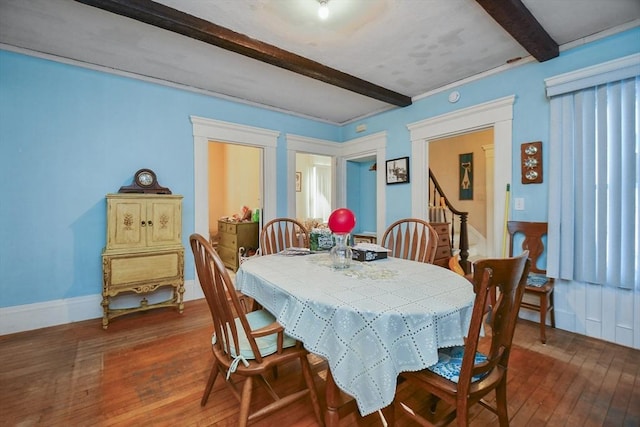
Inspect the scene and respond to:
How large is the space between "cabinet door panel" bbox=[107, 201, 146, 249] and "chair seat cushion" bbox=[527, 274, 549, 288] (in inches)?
139

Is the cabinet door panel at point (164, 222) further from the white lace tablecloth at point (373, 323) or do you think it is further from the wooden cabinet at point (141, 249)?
the white lace tablecloth at point (373, 323)

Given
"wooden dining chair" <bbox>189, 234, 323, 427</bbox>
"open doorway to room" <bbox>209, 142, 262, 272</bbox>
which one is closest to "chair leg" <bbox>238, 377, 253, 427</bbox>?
"wooden dining chair" <bbox>189, 234, 323, 427</bbox>

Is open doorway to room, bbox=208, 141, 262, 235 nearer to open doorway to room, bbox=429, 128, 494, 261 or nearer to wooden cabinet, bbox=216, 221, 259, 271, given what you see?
wooden cabinet, bbox=216, 221, 259, 271

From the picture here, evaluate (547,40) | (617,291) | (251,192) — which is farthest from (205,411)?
(251,192)

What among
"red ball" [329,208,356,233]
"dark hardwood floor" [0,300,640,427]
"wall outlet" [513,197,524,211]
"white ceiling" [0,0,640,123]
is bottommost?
"dark hardwood floor" [0,300,640,427]

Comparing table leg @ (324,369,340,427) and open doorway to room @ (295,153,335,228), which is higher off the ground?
open doorway to room @ (295,153,335,228)

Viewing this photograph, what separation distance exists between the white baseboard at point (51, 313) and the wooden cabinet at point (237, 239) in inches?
70.0

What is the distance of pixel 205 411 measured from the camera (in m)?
1.54

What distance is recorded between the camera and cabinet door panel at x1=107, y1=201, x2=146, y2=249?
105 inches

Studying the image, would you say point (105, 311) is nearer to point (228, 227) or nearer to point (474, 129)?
point (228, 227)

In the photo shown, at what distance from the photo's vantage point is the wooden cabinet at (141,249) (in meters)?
2.63

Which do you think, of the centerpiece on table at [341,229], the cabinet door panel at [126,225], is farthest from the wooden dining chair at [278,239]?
the cabinet door panel at [126,225]

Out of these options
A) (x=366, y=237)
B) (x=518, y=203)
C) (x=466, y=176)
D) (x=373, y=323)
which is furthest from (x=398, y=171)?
(x=373, y=323)

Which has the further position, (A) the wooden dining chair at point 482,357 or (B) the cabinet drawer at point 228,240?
(B) the cabinet drawer at point 228,240
